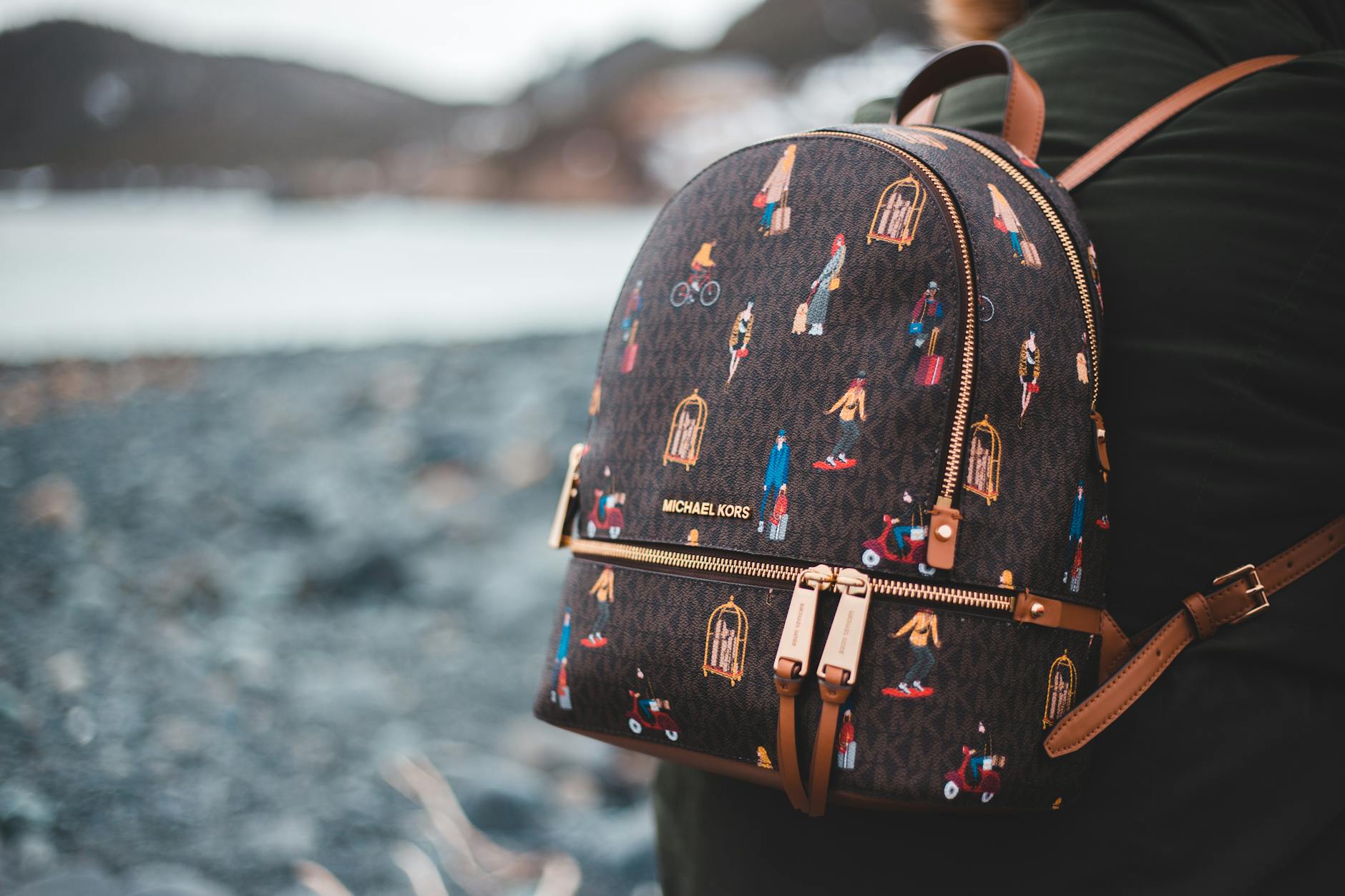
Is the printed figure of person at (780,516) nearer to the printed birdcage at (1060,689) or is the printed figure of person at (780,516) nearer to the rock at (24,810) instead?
the printed birdcage at (1060,689)

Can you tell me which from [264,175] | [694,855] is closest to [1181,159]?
[694,855]

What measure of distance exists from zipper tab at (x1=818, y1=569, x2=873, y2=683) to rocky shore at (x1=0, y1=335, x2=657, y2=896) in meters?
1.21

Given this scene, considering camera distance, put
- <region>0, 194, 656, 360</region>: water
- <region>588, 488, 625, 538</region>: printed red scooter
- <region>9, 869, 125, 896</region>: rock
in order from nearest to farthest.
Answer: <region>588, 488, 625, 538</region>: printed red scooter < <region>9, 869, 125, 896</region>: rock < <region>0, 194, 656, 360</region>: water

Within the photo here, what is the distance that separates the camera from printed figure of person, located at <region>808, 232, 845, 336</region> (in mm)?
897

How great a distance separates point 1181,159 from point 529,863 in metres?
1.70

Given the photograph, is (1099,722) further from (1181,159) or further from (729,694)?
(1181,159)

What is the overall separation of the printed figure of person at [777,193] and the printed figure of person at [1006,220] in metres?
0.20

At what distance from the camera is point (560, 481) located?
4.06m

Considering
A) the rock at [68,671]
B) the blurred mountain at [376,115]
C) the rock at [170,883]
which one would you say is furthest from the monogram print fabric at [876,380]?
the blurred mountain at [376,115]

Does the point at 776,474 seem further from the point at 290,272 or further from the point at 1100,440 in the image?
the point at 290,272

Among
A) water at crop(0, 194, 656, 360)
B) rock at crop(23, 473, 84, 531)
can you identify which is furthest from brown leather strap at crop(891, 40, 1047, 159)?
water at crop(0, 194, 656, 360)

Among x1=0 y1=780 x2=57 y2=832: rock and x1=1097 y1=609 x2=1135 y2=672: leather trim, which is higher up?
x1=1097 y1=609 x2=1135 y2=672: leather trim

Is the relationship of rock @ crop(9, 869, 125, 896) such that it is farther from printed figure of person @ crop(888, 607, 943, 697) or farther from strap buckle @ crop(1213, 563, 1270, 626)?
strap buckle @ crop(1213, 563, 1270, 626)

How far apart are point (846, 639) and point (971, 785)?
0.56 feet
